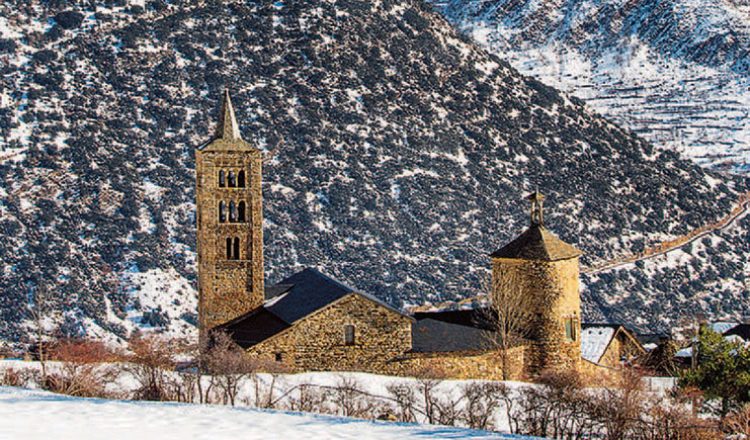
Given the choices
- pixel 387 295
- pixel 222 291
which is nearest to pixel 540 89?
pixel 387 295

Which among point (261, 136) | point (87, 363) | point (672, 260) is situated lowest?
point (87, 363)

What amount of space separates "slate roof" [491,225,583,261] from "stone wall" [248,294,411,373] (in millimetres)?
4546

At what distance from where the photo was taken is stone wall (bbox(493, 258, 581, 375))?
146ft

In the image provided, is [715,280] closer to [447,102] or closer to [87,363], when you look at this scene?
[447,102]

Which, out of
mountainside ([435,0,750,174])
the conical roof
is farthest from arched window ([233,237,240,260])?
mountainside ([435,0,750,174])

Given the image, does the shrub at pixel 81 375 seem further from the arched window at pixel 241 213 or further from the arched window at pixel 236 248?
the arched window at pixel 241 213

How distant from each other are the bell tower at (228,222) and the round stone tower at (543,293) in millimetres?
8551

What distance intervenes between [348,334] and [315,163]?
37.6m

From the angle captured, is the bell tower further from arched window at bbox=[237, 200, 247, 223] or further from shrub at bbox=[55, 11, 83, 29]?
shrub at bbox=[55, 11, 83, 29]

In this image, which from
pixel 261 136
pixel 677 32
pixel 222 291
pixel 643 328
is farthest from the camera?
pixel 677 32

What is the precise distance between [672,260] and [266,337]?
46.0m

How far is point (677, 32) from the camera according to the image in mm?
150000

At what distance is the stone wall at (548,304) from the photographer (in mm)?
44500

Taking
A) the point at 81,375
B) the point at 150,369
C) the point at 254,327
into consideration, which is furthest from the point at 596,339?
the point at 81,375
